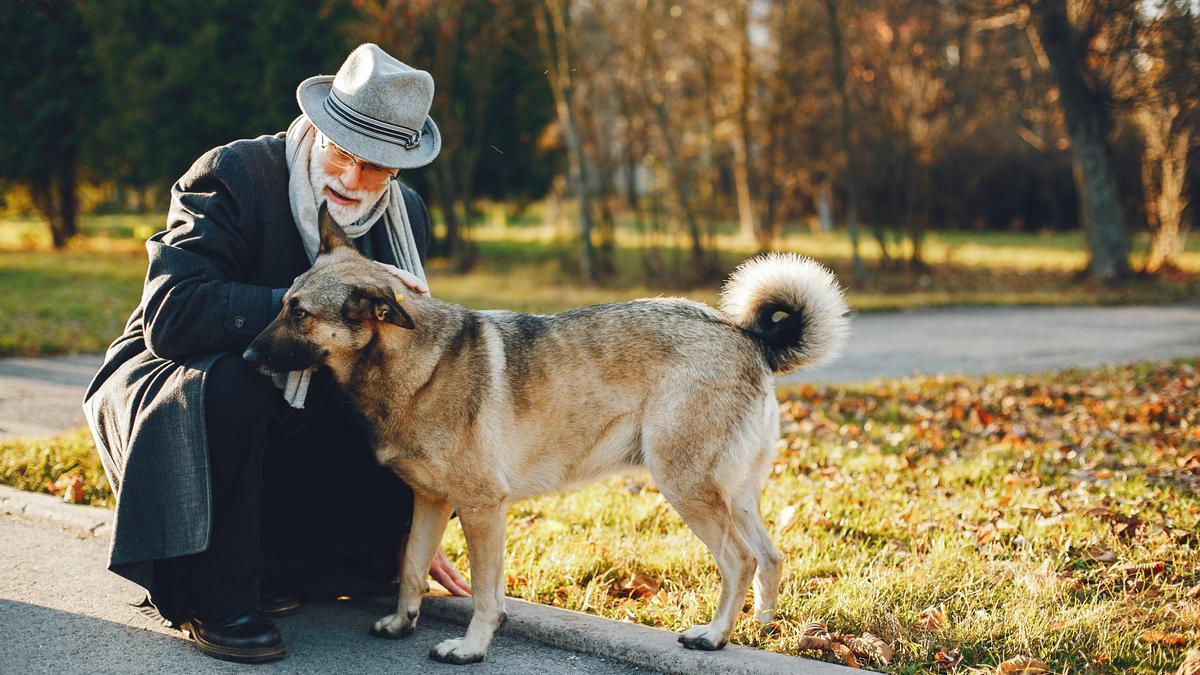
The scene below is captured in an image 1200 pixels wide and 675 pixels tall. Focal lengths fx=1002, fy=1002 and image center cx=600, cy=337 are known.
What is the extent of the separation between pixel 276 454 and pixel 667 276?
1450 cm

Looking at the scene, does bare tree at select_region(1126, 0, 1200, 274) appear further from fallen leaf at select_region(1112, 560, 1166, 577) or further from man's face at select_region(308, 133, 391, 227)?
man's face at select_region(308, 133, 391, 227)

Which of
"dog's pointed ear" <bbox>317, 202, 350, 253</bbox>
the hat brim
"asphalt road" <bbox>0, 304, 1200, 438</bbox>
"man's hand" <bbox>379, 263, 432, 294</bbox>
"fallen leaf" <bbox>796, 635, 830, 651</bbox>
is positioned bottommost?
"fallen leaf" <bbox>796, 635, 830, 651</bbox>

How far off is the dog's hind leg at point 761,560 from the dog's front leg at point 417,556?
1.21m

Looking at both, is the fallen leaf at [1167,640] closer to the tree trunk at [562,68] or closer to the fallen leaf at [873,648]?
the fallen leaf at [873,648]

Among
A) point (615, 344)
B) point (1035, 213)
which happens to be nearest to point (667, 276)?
point (615, 344)

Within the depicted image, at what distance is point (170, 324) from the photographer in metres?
3.77

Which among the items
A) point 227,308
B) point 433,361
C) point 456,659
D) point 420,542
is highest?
point 227,308

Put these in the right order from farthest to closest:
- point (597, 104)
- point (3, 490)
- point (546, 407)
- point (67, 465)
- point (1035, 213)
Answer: point (1035, 213)
point (597, 104)
point (67, 465)
point (3, 490)
point (546, 407)

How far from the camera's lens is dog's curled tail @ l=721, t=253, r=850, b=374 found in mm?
4062

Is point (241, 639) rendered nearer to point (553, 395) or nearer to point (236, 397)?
point (236, 397)

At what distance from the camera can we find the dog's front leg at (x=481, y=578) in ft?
12.6

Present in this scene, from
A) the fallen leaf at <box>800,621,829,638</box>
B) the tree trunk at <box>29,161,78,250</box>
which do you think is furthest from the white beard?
the tree trunk at <box>29,161,78,250</box>

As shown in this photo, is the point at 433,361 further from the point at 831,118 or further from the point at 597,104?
the point at 831,118

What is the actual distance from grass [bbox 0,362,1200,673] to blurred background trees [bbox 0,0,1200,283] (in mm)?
10474
